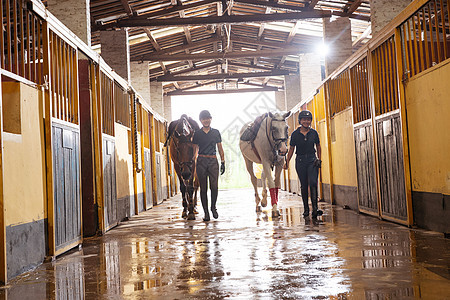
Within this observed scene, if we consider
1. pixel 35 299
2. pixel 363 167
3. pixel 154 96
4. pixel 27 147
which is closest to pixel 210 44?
pixel 154 96

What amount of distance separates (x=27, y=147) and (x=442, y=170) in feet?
14.2

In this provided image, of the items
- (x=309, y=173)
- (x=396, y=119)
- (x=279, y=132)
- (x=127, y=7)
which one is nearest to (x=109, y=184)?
(x=279, y=132)

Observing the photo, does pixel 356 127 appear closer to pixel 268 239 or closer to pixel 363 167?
pixel 363 167

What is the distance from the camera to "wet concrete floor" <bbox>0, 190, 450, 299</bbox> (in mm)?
3258

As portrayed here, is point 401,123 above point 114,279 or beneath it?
above

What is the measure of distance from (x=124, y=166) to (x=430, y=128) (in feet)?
20.1

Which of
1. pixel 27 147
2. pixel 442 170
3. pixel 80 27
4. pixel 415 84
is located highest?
pixel 80 27

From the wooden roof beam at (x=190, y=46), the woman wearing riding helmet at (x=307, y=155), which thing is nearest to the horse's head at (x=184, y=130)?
the woman wearing riding helmet at (x=307, y=155)

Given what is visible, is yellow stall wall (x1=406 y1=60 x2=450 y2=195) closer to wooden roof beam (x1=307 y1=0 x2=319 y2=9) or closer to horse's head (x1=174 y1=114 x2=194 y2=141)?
horse's head (x1=174 y1=114 x2=194 y2=141)

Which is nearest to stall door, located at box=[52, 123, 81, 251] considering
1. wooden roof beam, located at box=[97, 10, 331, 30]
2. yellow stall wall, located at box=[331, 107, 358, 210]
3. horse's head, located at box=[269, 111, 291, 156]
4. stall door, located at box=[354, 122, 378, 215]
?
horse's head, located at box=[269, 111, 291, 156]

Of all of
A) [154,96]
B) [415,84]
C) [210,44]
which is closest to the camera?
[415,84]

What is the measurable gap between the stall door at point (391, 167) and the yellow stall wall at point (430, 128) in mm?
353

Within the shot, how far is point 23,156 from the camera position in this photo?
15.2ft

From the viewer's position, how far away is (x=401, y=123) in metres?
6.50
